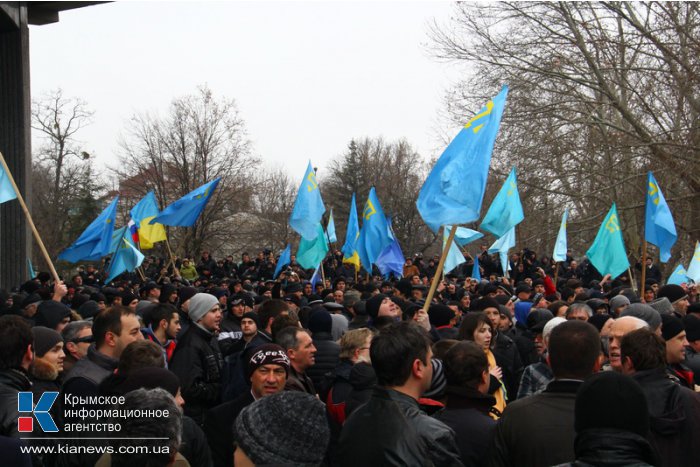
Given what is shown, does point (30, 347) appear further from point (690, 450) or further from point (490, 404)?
point (690, 450)

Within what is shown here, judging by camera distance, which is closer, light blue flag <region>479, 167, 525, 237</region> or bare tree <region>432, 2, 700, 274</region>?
light blue flag <region>479, 167, 525, 237</region>

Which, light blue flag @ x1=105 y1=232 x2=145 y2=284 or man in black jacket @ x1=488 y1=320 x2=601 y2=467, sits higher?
light blue flag @ x1=105 y1=232 x2=145 y2=284

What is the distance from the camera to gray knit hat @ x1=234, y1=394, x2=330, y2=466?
294cm

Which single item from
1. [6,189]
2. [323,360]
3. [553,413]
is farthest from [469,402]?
[6,189]

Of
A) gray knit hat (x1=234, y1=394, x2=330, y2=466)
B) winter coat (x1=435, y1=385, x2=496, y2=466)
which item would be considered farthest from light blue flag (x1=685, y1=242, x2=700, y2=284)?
gray knit hat (x1=234, y1=394, x2=330, y2=466)

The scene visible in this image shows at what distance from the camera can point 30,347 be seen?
4824 mm

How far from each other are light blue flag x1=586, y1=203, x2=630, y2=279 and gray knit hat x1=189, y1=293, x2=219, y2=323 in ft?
30.0

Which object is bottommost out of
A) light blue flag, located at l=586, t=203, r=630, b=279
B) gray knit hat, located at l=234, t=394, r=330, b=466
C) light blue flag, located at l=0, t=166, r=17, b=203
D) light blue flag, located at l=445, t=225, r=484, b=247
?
gray knit hat, located at l=234, t=394, r=330, b=466

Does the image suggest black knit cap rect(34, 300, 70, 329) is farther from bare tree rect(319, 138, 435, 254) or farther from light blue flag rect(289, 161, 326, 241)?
bare tree rect(319, 138, 435, 254)

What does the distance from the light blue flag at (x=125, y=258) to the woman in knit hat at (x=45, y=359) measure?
31.9ft

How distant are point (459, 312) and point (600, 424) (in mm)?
8621

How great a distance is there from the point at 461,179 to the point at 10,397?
16.7 ft

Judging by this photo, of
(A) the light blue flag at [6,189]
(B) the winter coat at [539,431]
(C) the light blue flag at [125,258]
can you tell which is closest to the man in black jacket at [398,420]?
(B) the winter coat at [539,431]

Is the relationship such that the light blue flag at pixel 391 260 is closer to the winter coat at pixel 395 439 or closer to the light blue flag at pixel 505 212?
the light blue flag at pixel 505 212
